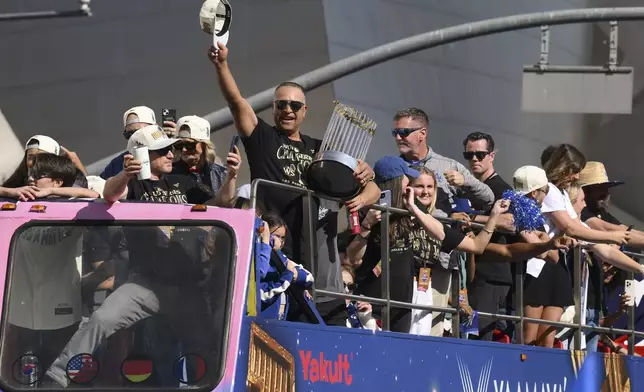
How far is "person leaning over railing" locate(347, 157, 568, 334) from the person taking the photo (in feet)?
30.7

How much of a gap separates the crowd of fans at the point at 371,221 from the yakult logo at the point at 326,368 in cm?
32

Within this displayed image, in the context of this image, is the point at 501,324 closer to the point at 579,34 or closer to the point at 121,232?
the point at 121,232

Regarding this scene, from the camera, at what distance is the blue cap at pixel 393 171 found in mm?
9703

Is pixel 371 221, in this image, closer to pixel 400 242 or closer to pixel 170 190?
pixel 400 242

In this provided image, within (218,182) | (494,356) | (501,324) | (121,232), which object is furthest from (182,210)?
(501,324)

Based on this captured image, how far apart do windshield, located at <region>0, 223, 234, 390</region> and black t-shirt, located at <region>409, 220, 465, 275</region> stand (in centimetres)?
218

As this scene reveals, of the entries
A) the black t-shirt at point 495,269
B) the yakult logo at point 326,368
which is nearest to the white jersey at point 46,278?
the yakult logo at point 326,368

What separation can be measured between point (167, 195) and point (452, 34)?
11214mm

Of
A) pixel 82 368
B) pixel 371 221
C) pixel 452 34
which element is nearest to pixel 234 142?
pixel 371 221

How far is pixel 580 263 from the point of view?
36.8ft

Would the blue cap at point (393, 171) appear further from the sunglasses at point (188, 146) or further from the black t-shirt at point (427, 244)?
the sunglasses at point (188, 146)

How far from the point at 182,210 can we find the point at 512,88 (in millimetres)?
27263

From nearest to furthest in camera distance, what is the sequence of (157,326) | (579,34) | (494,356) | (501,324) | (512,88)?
(157,326), (494,356), (501,324), (512,88), (579,34)

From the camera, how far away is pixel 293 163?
9055mm
